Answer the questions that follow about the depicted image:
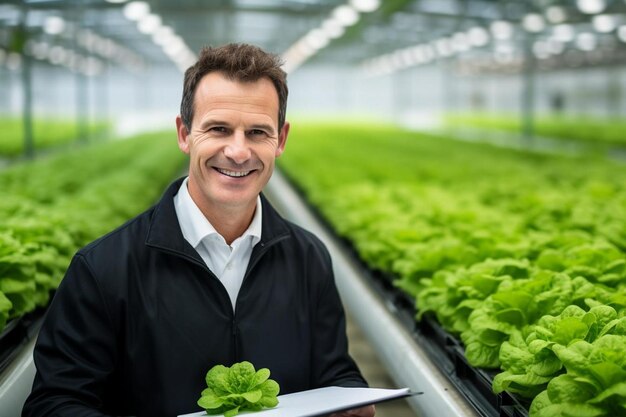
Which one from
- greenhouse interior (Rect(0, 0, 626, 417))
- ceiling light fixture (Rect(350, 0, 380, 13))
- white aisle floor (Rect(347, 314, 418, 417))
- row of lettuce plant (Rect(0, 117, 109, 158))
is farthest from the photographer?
row of lettuce plant (Rect(0, 117, 109, 158))

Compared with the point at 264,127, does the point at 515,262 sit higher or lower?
lower

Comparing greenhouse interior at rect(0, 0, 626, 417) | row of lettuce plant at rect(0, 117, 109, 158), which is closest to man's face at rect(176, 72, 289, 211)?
greenhouse interior at rect(0, 0, 626, 417)

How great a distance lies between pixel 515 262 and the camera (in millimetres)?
3395

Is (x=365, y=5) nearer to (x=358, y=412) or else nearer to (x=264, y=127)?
(x=264, y=127)

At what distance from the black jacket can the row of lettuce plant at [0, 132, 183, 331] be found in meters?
0.85

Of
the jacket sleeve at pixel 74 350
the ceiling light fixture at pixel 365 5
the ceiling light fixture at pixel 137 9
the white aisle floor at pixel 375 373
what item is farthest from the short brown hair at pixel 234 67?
the ceiling light fixture at pixel 365 5

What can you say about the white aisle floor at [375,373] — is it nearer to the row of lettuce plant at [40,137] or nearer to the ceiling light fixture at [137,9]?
the ceiling light fixture at [137,9]

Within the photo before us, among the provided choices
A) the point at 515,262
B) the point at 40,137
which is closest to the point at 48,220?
the point at 515,262

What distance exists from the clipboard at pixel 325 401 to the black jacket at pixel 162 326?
19cm

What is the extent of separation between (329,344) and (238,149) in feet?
2.44

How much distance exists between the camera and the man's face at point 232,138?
7.12 feet

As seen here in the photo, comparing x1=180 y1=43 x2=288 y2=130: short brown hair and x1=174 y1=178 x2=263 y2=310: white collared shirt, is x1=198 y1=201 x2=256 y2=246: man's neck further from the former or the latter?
x1=180 y1=43 x2=288 y2=130: short brown hair

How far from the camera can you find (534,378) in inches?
87.4

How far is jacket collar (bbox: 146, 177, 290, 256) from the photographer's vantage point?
2.19 meters
